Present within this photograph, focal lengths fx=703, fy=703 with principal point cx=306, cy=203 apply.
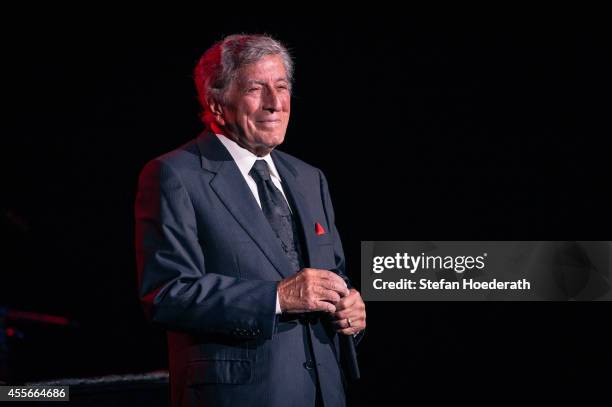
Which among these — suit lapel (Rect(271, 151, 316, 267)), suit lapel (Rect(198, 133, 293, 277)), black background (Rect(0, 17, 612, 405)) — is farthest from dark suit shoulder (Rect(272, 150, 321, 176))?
black background (Rect(0, 17, 612, 405))

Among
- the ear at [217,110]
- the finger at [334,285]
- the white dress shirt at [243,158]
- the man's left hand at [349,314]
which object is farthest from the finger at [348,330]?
the ear at [217,110]

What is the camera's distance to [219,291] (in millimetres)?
1535

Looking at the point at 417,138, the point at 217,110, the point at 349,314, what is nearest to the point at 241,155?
the point at 217,110

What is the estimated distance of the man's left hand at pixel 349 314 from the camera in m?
1.66

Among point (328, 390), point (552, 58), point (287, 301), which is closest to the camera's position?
point (287, 301)

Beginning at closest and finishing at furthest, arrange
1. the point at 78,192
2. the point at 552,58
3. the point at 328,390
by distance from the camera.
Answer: the point at 328,390
the point at 552,58
the point at 78,192

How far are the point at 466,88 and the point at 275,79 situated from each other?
1763 mm

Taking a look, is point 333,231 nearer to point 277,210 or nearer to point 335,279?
point 277,210

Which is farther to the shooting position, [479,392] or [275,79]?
[479,392]

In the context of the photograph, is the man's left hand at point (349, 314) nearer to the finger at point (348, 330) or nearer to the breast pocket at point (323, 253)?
the finger at point (348, 330)

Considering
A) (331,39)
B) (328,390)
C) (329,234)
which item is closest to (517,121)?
(331,39)

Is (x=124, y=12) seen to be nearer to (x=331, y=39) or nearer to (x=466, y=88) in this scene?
(x=331, y=39)

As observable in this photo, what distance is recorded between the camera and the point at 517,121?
129 inches

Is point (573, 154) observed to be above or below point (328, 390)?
above
